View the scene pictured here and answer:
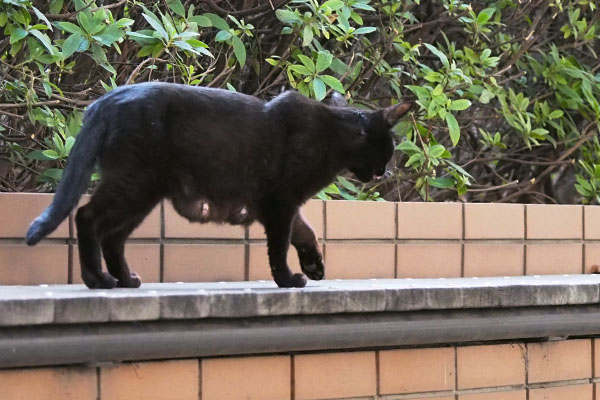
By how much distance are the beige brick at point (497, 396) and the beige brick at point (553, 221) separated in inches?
50.0

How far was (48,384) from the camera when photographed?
2.01 metres

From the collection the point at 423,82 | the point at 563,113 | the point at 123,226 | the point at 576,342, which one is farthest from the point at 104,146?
the point at 563,113

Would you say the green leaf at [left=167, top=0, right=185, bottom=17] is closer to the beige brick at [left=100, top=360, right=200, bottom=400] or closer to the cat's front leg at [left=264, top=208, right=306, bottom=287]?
the cat's front leg at [left=264, top=208, right=306, bottom=287]

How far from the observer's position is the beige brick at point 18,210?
2.85 metres

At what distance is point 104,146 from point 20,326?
72 centimetres

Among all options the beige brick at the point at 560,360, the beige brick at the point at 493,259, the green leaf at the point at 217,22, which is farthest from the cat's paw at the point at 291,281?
the beige brick at the point at 493,259

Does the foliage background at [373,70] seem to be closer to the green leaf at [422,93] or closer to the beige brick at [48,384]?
the green leaf at [422,93]

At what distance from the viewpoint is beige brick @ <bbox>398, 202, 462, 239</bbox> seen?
3.66 metres

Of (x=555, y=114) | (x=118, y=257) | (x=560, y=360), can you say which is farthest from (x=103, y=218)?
(x=555, y=114)

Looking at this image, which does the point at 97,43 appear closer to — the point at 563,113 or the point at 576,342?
the point at 576,342

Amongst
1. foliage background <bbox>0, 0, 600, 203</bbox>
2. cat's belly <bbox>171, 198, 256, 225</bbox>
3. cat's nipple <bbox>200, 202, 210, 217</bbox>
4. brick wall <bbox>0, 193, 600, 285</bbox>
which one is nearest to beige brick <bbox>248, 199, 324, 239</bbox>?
brick wall <bbox>0, 193, 600, 285</bbox>

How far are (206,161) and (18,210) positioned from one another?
2.21ft

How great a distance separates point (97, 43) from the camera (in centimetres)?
301

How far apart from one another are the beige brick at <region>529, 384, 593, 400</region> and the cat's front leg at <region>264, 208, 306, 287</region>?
83 cm
